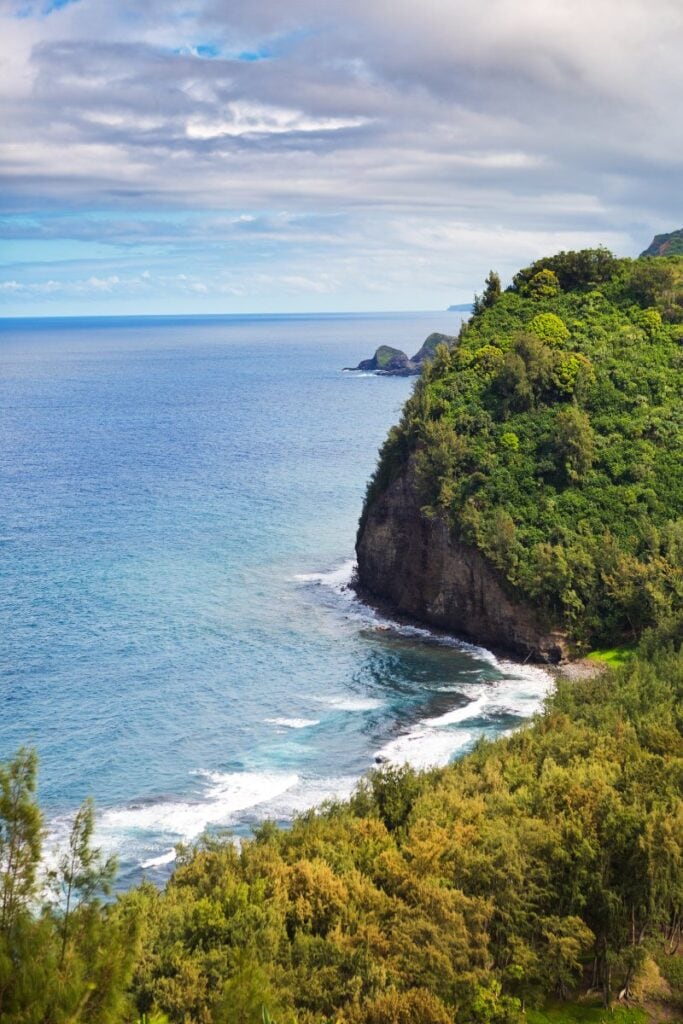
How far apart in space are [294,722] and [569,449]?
29434 millimetres

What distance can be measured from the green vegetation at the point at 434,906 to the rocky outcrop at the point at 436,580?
26012 mm

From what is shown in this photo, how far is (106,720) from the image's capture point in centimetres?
5422

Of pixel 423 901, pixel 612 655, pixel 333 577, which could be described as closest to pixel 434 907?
pixel 423 901

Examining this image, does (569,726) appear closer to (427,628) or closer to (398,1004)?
(398,1004)

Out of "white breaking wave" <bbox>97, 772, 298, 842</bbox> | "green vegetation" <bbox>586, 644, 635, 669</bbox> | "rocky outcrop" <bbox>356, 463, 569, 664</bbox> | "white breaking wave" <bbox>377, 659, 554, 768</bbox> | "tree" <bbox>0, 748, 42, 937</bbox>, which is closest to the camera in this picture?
"tree" <bbox>0, 748, 42, 937</bbox>

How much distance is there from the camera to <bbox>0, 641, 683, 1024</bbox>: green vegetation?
26.8 m

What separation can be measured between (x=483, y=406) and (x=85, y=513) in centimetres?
3862

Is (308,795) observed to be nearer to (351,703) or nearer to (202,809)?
(202,809)

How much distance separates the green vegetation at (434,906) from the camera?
26.8 meters

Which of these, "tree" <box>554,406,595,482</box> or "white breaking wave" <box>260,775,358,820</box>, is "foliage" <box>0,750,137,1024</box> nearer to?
"white breaking wave" <box>260,775,358,820</box>

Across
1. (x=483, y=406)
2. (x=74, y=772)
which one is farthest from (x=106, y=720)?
(x=483, y=406)

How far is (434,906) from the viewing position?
29469mm

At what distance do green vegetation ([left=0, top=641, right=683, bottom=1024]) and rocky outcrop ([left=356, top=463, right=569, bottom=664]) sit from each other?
2601 centimetres

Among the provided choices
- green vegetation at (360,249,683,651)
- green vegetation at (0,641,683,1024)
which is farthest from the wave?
green vegetation at (0,641,683,1024)
